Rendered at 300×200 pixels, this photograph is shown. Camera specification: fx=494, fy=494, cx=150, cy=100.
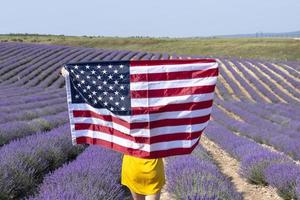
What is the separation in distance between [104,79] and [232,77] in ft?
86.7

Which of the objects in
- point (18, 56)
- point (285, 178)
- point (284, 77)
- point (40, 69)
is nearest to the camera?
point (285, 178)

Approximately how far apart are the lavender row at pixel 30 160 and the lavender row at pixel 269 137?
427cm

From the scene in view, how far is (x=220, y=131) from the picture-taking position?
1210 cm

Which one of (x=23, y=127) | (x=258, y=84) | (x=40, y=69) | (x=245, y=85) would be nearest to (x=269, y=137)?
(x=23, y=127)

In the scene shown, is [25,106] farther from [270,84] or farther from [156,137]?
[270,84]

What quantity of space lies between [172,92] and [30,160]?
2985 millimetres

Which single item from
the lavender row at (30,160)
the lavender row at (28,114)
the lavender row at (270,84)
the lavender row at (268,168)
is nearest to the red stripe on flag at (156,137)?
the lavender row at (30,160)

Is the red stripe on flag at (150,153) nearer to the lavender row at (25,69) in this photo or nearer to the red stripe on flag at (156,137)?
the red stripe on flag at (156,137)

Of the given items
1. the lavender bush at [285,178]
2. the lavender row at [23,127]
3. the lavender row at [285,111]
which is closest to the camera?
the lavender bush at [285,178]

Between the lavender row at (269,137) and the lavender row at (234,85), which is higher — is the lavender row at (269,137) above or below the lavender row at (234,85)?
above

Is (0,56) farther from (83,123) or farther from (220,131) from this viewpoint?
(83,123)

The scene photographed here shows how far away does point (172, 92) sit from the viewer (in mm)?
4105

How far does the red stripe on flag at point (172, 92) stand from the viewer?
4.10 meters

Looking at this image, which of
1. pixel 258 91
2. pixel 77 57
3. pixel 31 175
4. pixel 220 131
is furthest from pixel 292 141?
pixel 77 57
